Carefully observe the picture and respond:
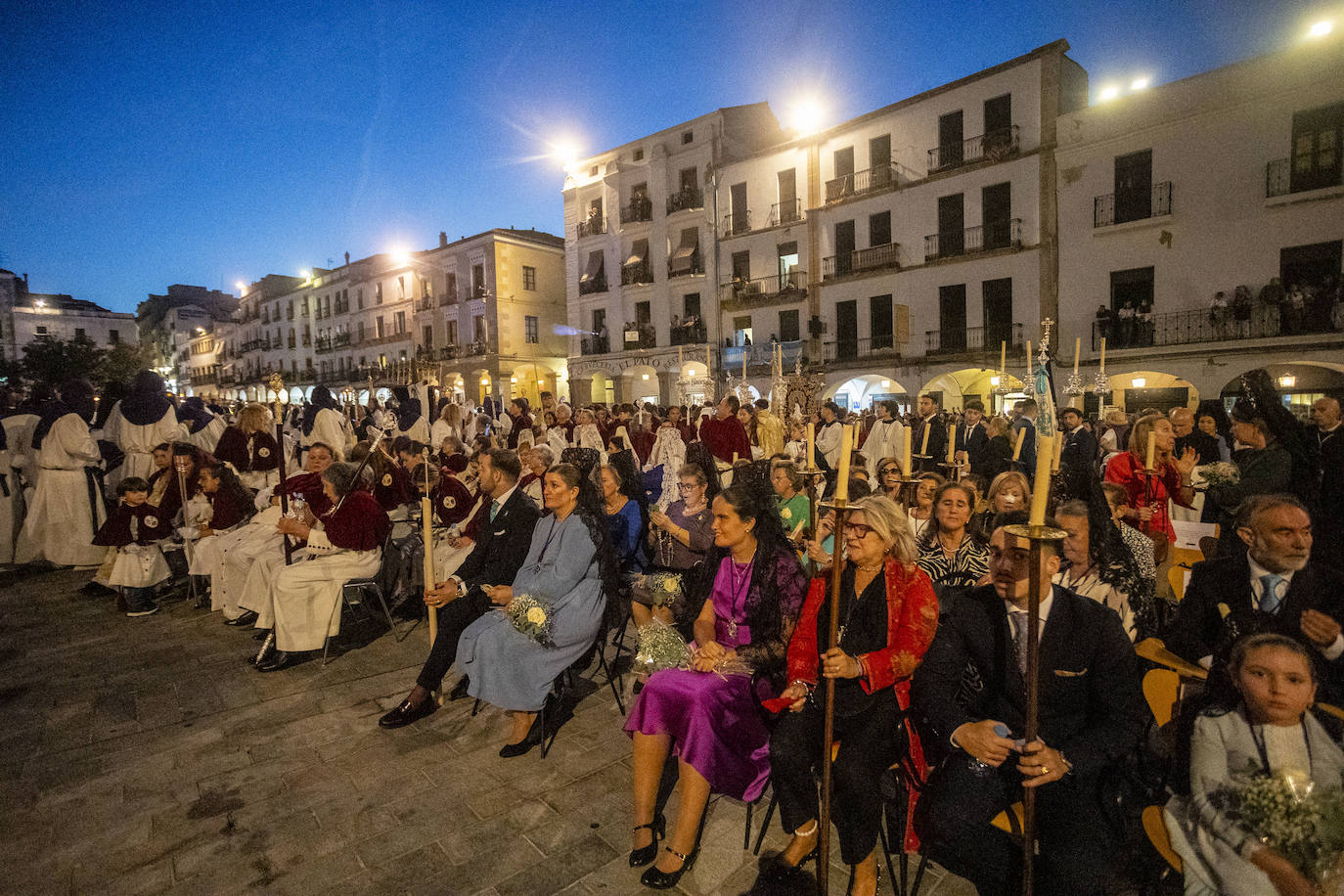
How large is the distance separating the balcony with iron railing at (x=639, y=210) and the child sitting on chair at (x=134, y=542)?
24.7 metres

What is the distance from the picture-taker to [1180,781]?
2229 millimetres

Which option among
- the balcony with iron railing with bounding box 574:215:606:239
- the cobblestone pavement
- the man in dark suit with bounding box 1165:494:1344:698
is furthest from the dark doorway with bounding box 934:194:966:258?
the cobblestone pavement

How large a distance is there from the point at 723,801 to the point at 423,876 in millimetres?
1444

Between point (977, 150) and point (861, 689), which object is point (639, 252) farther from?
point (861, 689)

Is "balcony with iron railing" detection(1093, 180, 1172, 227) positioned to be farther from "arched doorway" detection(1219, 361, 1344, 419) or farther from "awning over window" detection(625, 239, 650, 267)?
"awning over window" detection(625, 239, 650, 267)

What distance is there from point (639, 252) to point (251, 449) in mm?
23260

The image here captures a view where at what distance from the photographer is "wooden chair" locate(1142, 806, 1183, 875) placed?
211 centimetres

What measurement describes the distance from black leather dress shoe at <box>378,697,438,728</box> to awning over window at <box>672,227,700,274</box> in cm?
2471

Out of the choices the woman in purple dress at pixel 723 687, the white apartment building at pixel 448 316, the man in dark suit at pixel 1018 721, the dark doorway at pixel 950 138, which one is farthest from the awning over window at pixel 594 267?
the man in dark suit at pixel 1018 721

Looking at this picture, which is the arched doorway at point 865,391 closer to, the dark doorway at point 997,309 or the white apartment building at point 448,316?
→ the dark doorway at point 997,309

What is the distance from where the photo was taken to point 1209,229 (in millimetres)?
16047

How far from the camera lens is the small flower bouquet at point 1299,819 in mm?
1732

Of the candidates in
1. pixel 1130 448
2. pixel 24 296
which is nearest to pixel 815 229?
pixel 1130 448

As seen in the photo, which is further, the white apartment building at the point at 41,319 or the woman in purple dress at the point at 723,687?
the white apartment building at the point at 41,319
